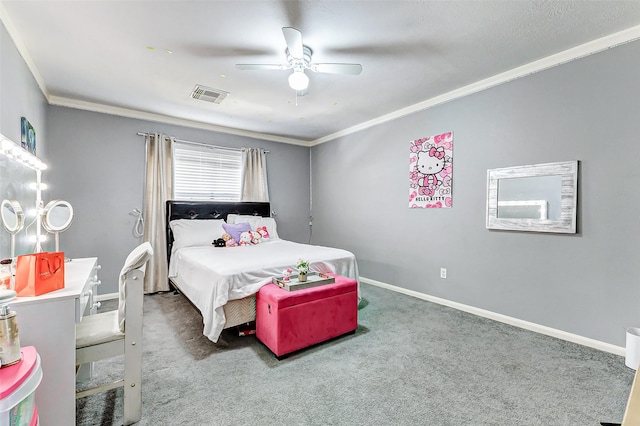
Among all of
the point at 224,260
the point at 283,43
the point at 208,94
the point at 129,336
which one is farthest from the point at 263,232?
the point at 129,336

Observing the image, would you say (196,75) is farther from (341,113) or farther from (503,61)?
(503,61)

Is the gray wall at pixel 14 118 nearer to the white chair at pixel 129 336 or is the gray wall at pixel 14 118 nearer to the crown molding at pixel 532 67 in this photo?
the white chair at pixel 129 336

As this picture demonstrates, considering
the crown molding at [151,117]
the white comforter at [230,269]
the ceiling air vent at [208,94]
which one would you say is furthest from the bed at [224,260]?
the ceiling air vent at [208,94]

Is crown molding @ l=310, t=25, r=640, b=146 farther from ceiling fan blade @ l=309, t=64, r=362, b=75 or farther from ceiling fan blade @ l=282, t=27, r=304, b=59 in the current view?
ceiling fan blade @ l=282, t=27, r=304, b=59

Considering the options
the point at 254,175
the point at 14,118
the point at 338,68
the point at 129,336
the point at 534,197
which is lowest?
the point at 129,336

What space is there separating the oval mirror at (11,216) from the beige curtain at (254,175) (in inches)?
124

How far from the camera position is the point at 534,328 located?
2.76 metres

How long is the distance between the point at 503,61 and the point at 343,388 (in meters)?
3.11

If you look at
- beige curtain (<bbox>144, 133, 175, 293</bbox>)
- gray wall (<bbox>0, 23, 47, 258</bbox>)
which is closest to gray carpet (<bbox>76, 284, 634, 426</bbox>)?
gray wall (<bbox>0, 23, 47, 258</bbox>)

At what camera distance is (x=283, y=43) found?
2.39 m

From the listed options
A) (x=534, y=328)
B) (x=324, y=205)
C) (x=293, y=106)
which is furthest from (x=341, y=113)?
(x=534, y=328)

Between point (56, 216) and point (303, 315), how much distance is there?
6.57 ft

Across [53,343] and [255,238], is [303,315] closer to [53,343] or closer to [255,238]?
[53,343]

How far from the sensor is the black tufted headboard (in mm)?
4195
